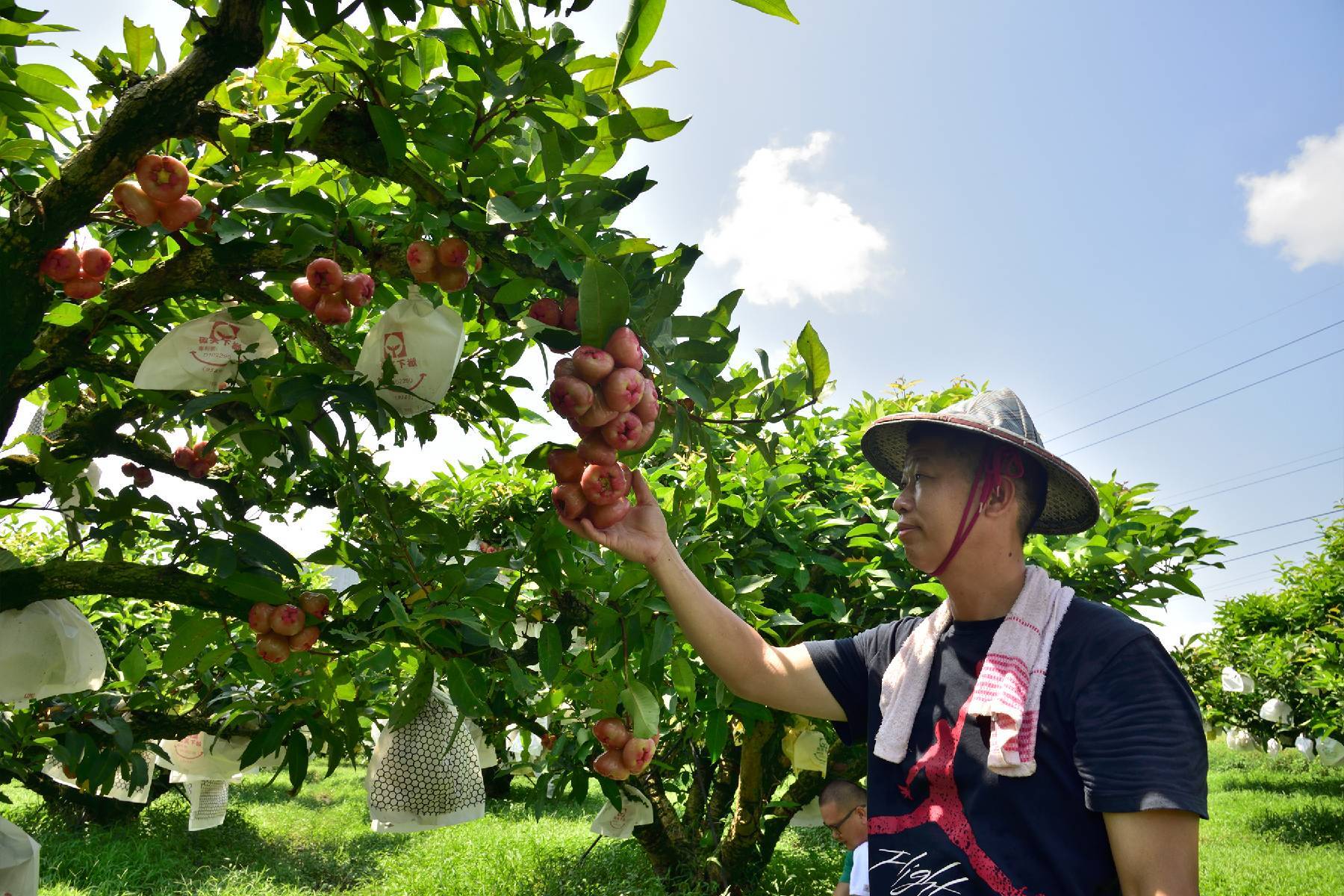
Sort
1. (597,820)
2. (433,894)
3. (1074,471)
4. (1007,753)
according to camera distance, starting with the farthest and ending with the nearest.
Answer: (433,894) → (597,820) → (1074,471) → (1007,753)

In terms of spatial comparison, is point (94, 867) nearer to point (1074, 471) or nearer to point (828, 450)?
point (828, 450)

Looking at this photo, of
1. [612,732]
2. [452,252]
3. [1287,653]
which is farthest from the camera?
[1287,653]

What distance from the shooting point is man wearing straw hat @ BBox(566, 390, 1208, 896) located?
1091 millimetres

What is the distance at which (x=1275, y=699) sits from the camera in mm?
9539

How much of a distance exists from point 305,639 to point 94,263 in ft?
2.60

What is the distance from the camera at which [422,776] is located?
2383 mm

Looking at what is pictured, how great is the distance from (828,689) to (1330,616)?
29.6ft

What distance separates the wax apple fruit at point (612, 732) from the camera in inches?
80.8

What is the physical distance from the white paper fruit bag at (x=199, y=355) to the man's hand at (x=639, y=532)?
0.76 metres

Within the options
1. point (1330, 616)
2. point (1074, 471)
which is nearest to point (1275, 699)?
point (1330, 616)

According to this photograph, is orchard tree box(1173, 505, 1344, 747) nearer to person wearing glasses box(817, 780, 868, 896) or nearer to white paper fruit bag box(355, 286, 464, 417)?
person wearing glasses box(817, 780, 868, 896)

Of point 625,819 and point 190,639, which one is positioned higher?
point 190,639

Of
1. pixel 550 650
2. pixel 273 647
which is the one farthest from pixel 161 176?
pixel 550 650

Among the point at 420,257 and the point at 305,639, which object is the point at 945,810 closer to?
the point at 420,257
